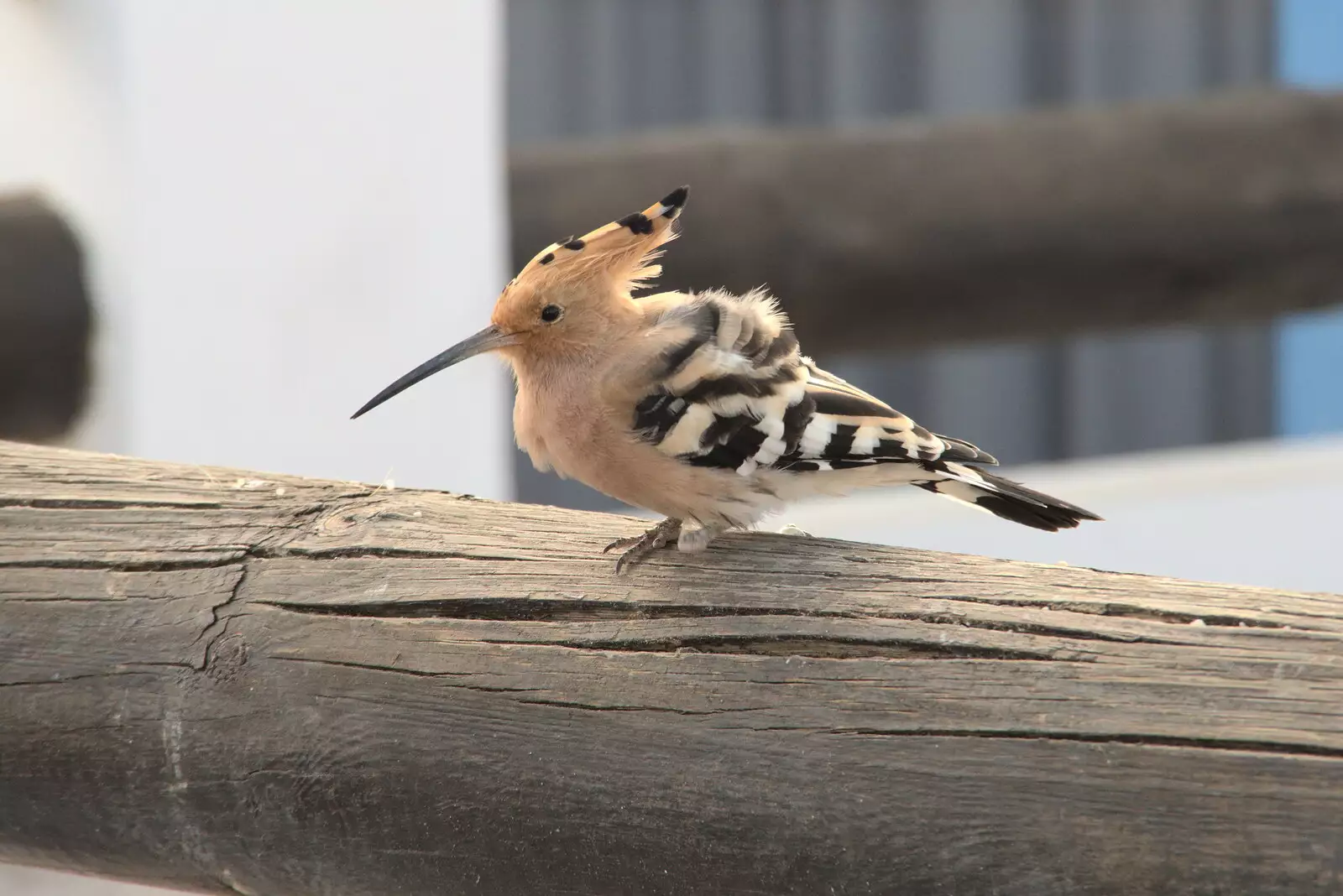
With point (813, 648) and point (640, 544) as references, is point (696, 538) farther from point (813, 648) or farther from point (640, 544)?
point (813, 648)

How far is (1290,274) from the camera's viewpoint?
72.8 inches

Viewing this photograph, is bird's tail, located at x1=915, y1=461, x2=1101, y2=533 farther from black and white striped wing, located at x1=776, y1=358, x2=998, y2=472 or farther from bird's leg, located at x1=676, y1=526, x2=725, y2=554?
bird's leg, located at x1=676, y1=526, x2=725, y2=554

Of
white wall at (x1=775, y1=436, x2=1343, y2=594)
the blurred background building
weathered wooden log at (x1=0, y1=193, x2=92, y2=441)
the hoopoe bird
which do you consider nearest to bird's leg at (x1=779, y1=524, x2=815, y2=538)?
the hoopoe bird

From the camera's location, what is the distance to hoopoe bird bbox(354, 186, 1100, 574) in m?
0.91

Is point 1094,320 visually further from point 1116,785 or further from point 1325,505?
point 1116,785

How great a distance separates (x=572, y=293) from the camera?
0.98 meters

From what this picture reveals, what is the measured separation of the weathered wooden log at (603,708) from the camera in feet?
2.01

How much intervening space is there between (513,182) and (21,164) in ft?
1.80

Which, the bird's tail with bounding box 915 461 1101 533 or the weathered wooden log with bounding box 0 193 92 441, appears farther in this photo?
the weathered wooden log with bounding box 0 193 92 441

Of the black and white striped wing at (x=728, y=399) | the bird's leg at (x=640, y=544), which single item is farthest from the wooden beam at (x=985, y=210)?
the bird's leg at (x=640, y=544)

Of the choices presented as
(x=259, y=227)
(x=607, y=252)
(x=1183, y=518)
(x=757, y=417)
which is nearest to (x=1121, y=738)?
(x=757, y=417)

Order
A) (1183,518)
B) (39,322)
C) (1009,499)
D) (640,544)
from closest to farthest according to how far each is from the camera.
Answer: (640,544)
(1009,499)
(39,322)
(1183,518)

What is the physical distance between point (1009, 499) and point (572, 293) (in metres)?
0.31

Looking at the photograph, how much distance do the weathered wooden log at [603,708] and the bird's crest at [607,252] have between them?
0.18 m
